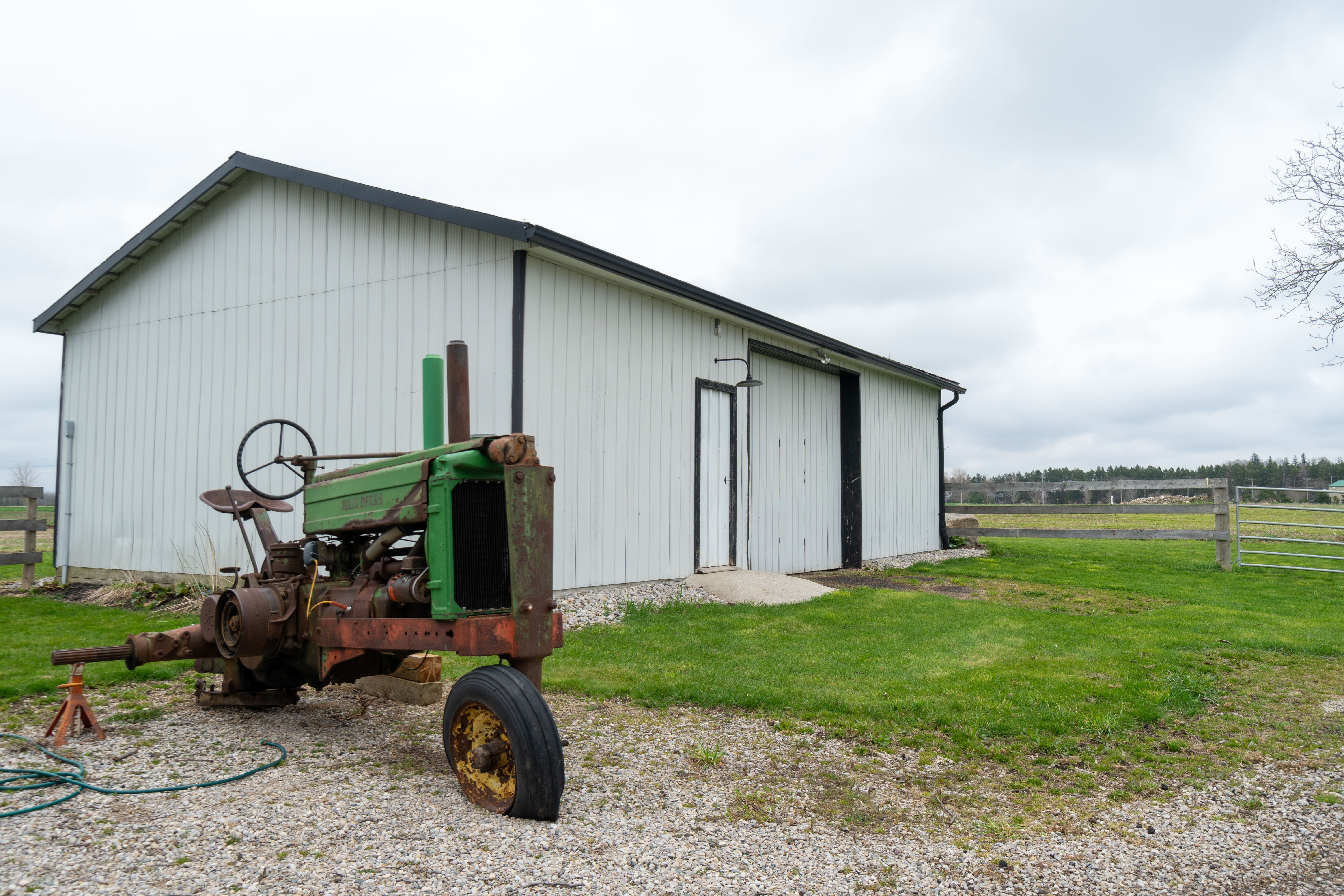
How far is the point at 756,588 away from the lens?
8750 mm

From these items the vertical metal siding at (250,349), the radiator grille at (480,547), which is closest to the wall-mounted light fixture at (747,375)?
the vertical metal siding at (250,349)

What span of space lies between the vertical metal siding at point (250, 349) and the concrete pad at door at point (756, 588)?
298 cm

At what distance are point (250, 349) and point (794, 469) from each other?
7.14m

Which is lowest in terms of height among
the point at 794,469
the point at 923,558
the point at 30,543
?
the point at 923,558

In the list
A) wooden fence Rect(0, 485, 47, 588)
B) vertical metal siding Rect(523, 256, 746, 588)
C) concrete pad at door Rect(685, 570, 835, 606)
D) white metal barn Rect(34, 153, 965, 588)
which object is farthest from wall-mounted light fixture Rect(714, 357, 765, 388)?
wooden fence Rect(0, 485, 47, 588)

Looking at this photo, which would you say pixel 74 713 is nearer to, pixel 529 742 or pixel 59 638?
pixel 529 742

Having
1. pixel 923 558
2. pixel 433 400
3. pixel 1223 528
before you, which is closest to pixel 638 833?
pixel 433 400

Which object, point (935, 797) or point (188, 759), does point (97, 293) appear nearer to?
point (188, 759)

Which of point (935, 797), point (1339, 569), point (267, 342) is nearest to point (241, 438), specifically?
point (267, 342)

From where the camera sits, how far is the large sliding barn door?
36.4 feet

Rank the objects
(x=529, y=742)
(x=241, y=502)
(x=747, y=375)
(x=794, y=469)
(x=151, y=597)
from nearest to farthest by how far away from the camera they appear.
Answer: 1. (x=529, y=742)
2. (x=241, y=502)
3. (x=151, y=597)
4. (x=747, y=375)
5. (x=794, y=469)

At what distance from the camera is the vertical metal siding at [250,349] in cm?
795

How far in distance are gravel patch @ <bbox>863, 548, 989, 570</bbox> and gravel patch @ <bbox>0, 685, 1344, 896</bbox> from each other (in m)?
9.20

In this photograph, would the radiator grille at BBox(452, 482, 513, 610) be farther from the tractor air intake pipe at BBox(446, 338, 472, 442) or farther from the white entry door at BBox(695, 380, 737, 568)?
the white entry door at BBox(695, 380, 737, 568)
